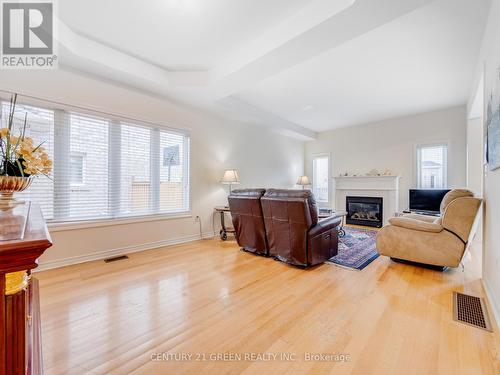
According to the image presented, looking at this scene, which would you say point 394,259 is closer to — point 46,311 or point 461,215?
point 461,215

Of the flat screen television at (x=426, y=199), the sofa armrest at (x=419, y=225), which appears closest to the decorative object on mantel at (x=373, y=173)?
the flat screen television at (x=426, y=199)

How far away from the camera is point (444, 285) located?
2.53 m

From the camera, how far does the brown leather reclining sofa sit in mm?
2889

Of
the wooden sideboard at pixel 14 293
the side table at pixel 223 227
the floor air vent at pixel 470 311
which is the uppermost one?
the wooden sideboard at pixel 14 293

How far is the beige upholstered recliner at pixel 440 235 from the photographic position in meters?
2.69

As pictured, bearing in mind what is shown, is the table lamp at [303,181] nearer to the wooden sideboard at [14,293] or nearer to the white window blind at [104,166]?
the white window blind at [104,166]

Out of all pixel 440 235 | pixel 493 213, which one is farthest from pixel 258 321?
pixel 440 235

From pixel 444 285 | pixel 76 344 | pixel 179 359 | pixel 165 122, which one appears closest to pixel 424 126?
pixel 444 285

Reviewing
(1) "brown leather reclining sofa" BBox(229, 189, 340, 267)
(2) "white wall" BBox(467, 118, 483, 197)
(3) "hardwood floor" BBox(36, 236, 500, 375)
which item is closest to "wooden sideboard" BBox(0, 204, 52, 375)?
(3) "hardwood floor" BBox(36, 236, 500, 375)

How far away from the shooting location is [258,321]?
189 cm

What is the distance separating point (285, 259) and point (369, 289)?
1052 mm

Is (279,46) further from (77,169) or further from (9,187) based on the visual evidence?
(77,169)

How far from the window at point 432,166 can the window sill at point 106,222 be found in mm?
5423

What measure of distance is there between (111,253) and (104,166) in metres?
1.29
